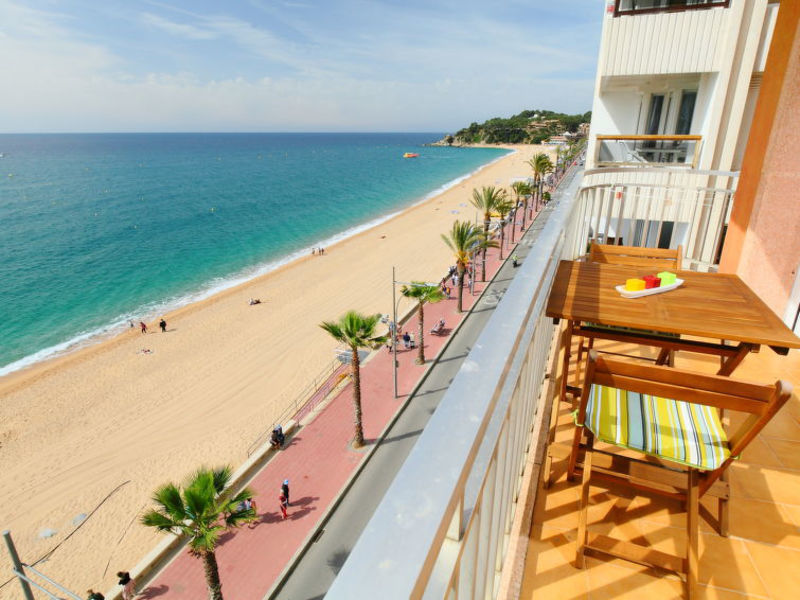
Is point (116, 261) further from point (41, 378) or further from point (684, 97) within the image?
point (684, 97)

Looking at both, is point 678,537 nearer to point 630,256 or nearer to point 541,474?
point 541,474

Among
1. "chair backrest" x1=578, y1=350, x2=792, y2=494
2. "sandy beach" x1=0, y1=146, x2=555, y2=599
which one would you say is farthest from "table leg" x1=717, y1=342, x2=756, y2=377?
"sandy beach" x1=0, y1=146, x2=555, y2=599

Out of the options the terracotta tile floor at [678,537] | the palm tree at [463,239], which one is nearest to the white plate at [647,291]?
the terracotta tile floor at [678,537]

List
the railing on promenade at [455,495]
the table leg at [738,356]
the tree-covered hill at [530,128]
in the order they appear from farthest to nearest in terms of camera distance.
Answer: the tree-covered hill at [530,128]
the table leg at [738,356]
the railing on promenade at [455,495]

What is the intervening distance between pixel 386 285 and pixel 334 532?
22579 millimetres

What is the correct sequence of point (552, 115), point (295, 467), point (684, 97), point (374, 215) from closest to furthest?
point (684, 97) < point (295, 467) < point (374, 215) < point (552, 115)

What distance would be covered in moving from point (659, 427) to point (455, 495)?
2.15 metres

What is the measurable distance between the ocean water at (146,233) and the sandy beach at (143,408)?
5304 millimetres

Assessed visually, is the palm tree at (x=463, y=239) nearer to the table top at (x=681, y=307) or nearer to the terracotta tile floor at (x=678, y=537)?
the table top at (x=681, y=307)

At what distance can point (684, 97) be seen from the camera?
12.6m

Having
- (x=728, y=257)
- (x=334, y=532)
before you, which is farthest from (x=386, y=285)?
(x=728, y=257)

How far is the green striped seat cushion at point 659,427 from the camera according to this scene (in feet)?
7.48

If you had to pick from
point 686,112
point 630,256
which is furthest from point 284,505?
point 686,112

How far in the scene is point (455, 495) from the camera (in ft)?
2.64
